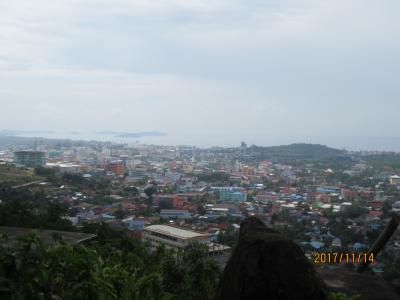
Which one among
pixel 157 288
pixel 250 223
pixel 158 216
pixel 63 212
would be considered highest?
pixel 250 223

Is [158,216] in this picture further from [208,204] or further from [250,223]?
[250,223]

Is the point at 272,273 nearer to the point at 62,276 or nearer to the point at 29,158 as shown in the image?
the point at 62,276

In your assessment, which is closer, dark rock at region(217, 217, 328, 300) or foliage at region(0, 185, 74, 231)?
dark rock at region(217, 217, 328, 300)

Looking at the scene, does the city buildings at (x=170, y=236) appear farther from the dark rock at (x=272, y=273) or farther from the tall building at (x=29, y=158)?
the tall building at (x=29, y=158)

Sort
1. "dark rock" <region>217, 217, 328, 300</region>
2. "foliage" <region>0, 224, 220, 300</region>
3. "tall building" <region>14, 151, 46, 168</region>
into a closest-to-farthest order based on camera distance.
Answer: "foliage" <region>0, 224, 220, 300</region> → "dark rock" <region>217, 217, 328, 300</region> → "tall building" <region>14, 151, 46, 168</region>

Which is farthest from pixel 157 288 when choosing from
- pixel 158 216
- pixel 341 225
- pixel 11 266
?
pixel 158 216

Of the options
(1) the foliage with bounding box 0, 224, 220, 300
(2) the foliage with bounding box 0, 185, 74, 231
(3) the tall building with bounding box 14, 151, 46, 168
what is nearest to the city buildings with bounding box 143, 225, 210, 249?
(2) the foliage with bounding box 0, 185, 74, 231

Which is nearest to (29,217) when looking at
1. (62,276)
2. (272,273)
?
(62,276)

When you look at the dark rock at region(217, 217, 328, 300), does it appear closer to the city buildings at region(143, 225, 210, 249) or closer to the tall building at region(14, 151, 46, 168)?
the city buildings at region(143, 225, 210, 249)
